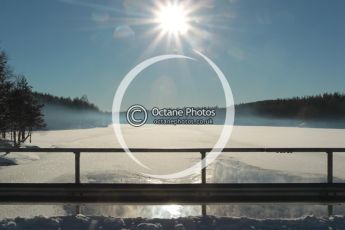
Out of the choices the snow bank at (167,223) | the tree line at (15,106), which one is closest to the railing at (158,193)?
the snow bank at (167,223)

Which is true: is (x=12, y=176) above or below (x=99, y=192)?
below

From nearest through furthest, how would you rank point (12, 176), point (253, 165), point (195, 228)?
point (195, 228) → point (12, 176) → point (253, 165)

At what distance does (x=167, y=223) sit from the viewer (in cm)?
695

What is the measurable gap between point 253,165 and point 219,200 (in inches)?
879

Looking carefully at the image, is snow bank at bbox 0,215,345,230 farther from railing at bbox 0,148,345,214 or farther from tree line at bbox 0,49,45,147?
tree line at bbox 0,49,45,147

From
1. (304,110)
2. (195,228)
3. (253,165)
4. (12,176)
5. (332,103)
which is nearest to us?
(195,228)

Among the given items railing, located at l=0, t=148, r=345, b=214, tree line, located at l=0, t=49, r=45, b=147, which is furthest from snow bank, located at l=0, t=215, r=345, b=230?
tree line, located at l=0, t=49, r=45, b=147

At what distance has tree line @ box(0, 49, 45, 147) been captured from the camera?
53.5 meters

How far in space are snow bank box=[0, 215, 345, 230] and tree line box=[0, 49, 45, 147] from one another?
4792 centimetres

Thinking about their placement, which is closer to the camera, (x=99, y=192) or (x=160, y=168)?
(x=99, y=192)

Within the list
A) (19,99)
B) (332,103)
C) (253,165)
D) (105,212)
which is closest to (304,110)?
(332,103)

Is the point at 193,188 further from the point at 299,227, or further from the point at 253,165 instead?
the point at 253,165

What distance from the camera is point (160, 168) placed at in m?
27.9

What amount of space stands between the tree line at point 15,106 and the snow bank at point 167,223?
157 feet
